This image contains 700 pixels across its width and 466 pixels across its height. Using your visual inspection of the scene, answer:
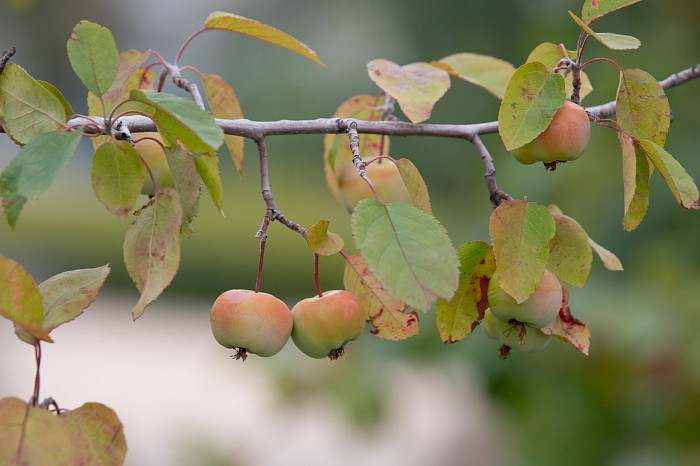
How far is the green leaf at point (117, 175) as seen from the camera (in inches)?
22.6

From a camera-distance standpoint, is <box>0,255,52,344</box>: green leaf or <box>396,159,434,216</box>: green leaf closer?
<box>0,255,52,344</box>: green leaf

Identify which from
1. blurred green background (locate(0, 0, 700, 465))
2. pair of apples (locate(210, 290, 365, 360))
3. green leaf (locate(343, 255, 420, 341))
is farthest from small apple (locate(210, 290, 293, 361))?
blurred green background (locate(0, 0, 700, 465))

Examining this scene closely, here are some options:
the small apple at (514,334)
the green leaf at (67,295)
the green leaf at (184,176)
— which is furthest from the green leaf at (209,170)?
the small apple at (514,334)

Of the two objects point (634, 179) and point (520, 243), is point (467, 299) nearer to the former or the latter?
point (520, 243)

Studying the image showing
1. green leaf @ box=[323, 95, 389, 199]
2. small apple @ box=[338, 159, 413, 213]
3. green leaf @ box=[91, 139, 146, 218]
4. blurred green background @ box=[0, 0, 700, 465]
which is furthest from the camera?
blurred green background @ box=[0, 0, 700, 465]

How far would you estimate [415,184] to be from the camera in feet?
2.12

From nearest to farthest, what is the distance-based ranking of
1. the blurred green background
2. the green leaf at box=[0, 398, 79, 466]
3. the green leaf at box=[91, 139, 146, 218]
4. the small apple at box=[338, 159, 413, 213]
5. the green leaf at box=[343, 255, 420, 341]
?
1. the green leaf at box=[0, 398, 79, 466]
2. the green leaf at box=[91, 139, 146, 218]
3. the green leaf at box=[343, 255, 420, 341]
4. the small apple at box=[338, 159, 413, 213]
5. the blurred green background

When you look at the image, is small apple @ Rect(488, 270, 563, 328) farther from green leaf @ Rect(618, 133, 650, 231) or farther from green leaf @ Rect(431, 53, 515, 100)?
green leaf @ Rect(431, 53, 515, 100)

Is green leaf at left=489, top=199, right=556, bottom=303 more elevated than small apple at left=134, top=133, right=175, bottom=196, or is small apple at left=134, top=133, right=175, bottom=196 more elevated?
small apple at left=134, top=133, right=175, bottom=196

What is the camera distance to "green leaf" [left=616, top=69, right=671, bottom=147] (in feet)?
2.12

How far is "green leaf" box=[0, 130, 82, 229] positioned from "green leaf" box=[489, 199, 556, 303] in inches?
15.1

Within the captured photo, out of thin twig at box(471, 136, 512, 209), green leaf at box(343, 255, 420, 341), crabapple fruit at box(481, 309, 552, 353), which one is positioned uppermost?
thin twig at box(471, 136, 512, 209)

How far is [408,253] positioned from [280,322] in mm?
175

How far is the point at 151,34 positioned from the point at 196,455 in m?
8.22
